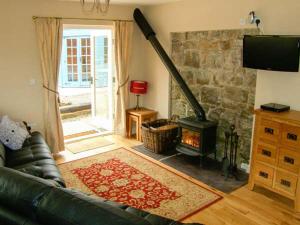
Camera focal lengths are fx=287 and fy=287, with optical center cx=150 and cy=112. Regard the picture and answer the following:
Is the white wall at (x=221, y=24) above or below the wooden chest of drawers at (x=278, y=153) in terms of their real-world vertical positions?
above

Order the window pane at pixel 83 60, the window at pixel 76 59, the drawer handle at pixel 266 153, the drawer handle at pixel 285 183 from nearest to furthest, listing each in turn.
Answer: the drawer handle at pixel 285 183 → the drawer handle at pixel 266 153 → the window at pixel 76 59 → the window pane at pixel 83 60

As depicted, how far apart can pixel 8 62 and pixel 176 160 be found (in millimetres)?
2970

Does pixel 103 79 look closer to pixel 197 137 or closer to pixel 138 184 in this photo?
pixel 197 137

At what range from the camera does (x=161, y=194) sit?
3.57m

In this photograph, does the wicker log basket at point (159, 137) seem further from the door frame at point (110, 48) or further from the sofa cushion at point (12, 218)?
the sofa cushion at point (12, 218)

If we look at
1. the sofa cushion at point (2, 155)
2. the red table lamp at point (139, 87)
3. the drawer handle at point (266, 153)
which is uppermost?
the red table lamp at point (139, 87)

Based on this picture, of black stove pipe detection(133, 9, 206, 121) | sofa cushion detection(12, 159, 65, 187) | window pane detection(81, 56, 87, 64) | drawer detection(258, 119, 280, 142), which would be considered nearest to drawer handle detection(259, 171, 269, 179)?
drawer detection(258, 119, 280, 142)

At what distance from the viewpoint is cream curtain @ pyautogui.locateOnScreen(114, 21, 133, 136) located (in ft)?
17.4

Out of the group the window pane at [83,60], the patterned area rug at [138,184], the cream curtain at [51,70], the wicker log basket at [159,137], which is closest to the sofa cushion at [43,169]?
the patterned area rug at [138,184]

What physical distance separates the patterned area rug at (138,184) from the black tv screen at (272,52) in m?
1.74

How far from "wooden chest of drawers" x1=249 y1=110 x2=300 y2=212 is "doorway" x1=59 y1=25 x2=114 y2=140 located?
3115mm

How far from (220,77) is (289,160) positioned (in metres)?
1.67

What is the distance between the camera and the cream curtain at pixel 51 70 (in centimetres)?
444

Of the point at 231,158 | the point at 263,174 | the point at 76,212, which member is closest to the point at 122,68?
the point at 231,158
